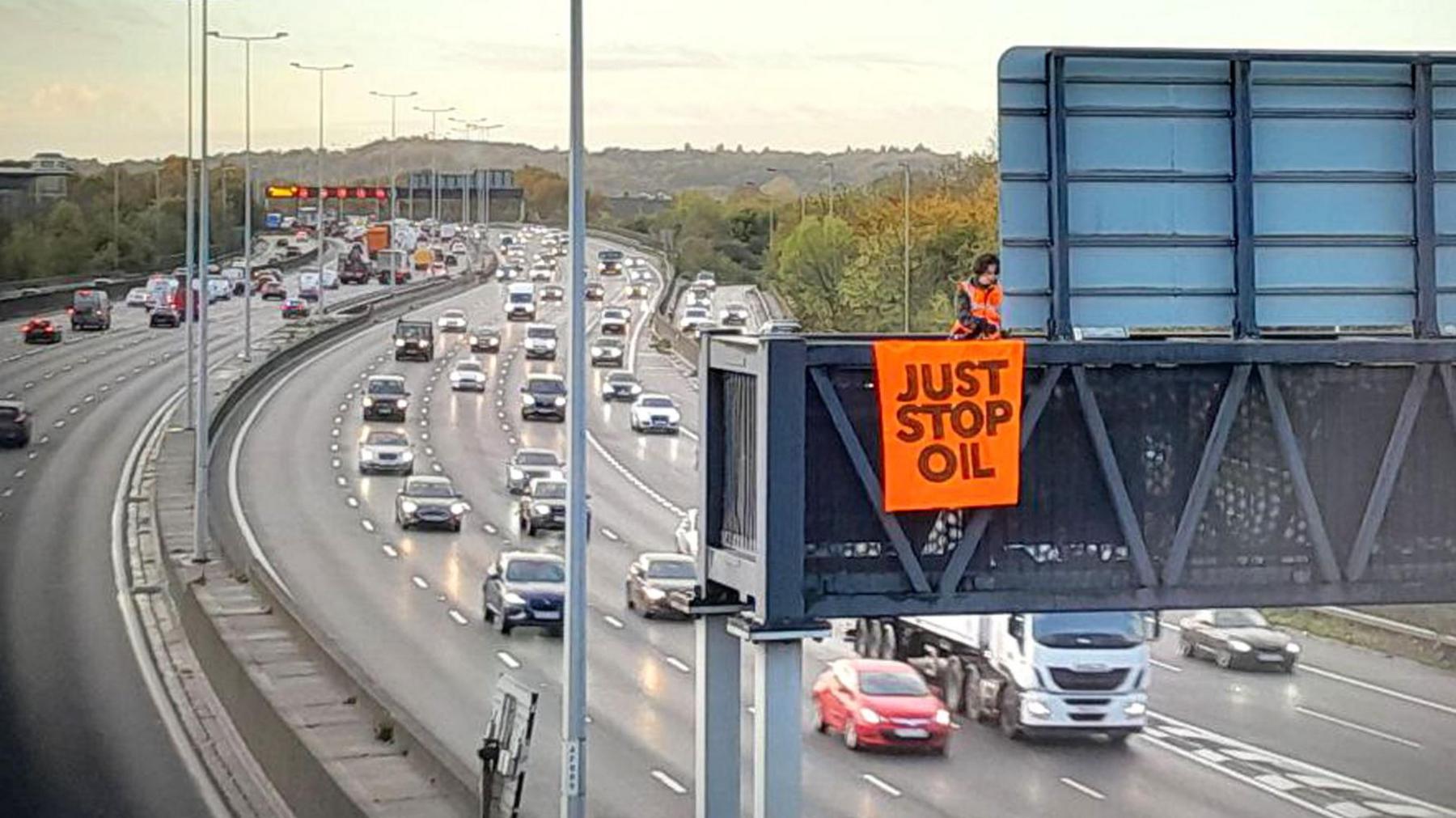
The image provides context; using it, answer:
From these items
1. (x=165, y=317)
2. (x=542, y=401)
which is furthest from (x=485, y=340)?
(x=165, y=317)

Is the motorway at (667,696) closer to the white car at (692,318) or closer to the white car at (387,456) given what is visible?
the white car at (387,456)

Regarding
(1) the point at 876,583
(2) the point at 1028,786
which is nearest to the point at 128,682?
(2) the point at 1028,786

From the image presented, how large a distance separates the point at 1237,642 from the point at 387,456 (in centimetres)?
2981

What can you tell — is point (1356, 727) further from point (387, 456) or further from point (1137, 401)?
point (387, 456)

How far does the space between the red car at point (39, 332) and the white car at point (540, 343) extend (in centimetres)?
1975


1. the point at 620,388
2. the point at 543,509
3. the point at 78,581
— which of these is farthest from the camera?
the point at 620,388

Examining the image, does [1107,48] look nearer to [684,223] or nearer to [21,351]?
[684,223]

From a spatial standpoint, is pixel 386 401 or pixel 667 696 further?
pixel 386 401

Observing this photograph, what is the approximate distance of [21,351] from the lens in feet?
257

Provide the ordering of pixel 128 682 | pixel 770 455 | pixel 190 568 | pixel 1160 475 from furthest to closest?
pixel 190 568 < pixel 128 682 < pixel 1160 475 < pixel 770 455

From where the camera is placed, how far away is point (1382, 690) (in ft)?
106

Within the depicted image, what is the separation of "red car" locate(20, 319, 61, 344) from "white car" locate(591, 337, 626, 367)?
25251mm

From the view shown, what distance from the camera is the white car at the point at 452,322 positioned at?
77.6 metres

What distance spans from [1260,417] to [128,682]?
2439 cm
